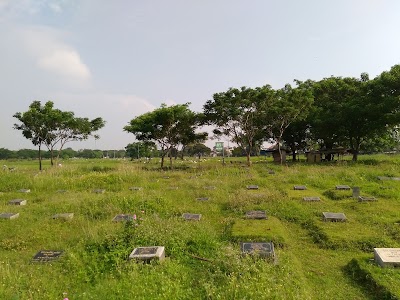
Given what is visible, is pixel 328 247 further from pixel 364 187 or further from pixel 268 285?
pixel 364 187

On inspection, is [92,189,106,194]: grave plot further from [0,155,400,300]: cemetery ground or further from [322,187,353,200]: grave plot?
[322,187,353,200]: grave plot

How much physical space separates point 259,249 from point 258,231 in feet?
5.31

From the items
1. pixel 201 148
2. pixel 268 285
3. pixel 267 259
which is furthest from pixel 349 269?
pixel 201 148

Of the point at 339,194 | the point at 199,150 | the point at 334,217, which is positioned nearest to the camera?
the point at 334,217

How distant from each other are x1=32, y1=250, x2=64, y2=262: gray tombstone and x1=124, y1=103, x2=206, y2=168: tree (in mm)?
18802

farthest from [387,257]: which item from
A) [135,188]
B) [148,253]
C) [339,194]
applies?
[135,188]

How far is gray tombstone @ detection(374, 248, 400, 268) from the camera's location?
5344 mm

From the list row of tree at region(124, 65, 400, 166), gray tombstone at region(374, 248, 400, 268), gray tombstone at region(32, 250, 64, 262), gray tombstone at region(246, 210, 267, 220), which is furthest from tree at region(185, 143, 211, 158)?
gray tombstone at region(374, 248, 400, 268)

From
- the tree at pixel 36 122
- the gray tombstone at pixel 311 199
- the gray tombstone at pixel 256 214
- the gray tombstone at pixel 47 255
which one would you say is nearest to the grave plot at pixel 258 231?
the gray tombstone at pixel 256 214

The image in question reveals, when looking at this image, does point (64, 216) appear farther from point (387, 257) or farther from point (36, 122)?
point (36, 122)

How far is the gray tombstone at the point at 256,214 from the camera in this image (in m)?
8.81

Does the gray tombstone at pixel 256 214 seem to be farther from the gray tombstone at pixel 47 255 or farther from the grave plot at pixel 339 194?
the gray tombstone at pixel 47 255

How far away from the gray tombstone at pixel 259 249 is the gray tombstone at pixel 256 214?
261 centimetres

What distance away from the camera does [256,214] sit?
29.8ft
